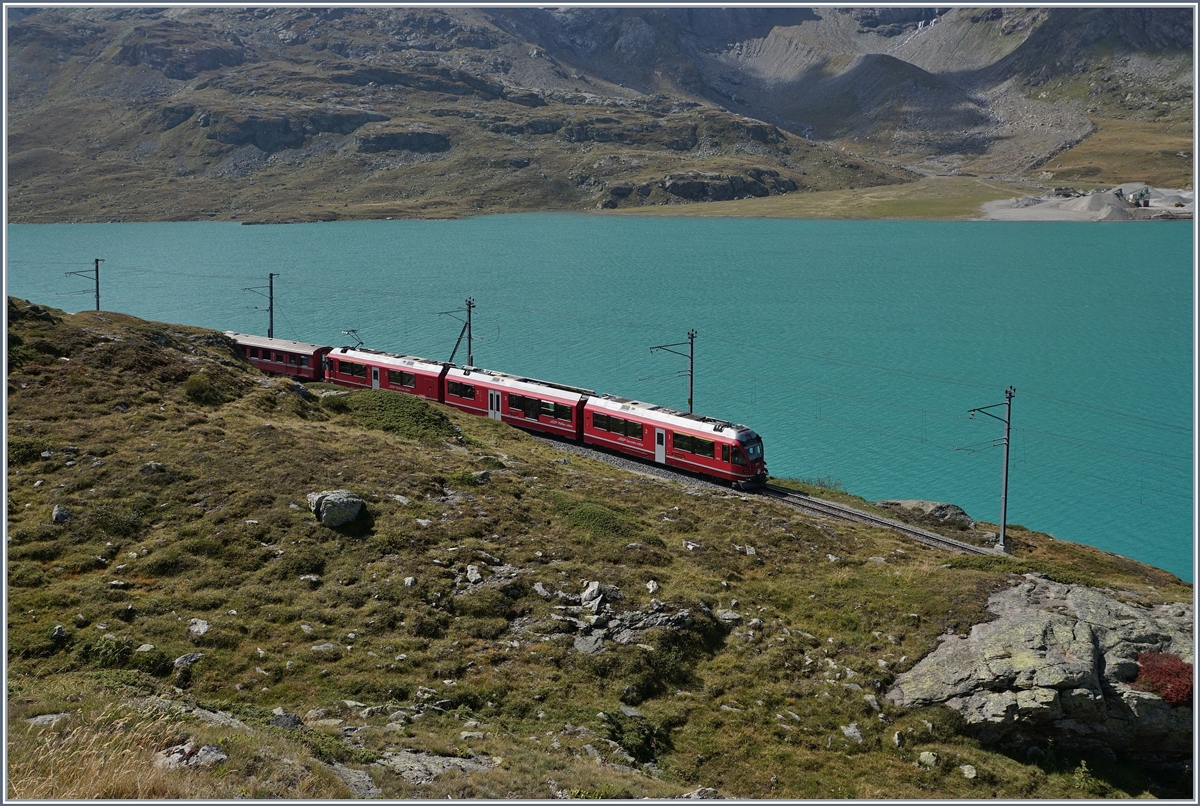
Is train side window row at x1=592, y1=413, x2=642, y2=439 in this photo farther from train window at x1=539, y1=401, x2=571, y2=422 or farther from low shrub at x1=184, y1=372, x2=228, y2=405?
low shrub at x1=184, y1=372, x2=228, y2=405

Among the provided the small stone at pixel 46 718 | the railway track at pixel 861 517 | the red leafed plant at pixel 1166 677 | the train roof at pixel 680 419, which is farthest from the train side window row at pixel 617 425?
the small stone at pixel 46 718

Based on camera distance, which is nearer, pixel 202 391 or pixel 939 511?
pixel 202 391

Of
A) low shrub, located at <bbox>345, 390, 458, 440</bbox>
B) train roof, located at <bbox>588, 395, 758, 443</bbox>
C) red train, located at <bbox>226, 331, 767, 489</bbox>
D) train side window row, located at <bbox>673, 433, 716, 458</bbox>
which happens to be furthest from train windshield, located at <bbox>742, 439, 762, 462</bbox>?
low shrub, located at <bbox>345, 390, 458, 440</bbox>

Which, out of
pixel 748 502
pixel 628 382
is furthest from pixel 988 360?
pixel 748 502

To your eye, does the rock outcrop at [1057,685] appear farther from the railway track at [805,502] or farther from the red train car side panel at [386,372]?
the red train car side panel at [386,372]

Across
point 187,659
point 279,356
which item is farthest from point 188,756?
point 279,356

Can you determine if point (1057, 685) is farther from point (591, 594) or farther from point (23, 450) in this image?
point (23, 450)

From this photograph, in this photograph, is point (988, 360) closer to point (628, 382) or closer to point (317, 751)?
point (628, 382)
